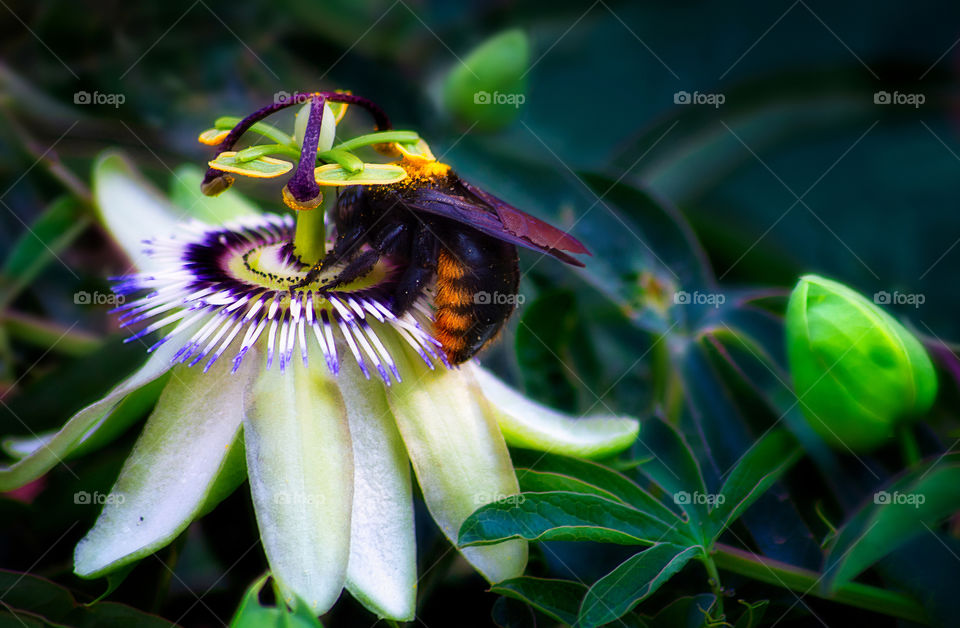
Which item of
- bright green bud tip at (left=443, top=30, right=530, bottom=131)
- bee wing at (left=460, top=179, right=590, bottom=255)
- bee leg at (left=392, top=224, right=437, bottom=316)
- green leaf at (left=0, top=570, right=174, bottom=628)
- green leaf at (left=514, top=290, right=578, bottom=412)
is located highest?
bright green bud tip at (left=443, top=30, right=530, bottom=131)

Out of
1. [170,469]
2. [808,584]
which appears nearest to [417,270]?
[170,469]

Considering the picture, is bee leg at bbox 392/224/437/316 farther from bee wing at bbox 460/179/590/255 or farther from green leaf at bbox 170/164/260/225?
green leaf at bbox 170/164/260/225

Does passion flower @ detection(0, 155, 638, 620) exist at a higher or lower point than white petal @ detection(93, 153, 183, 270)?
lower

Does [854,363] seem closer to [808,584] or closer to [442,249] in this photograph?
[808,584]

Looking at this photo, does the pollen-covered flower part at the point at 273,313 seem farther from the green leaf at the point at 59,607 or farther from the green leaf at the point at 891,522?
the green leaf at the point at 891,522

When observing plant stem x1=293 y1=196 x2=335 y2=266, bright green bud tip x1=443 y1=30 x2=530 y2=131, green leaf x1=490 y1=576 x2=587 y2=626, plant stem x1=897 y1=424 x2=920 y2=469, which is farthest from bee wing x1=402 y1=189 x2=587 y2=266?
bright green bud tip x1=443 y1=30 x2=530 y2=131

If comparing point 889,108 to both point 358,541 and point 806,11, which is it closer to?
point 806,11

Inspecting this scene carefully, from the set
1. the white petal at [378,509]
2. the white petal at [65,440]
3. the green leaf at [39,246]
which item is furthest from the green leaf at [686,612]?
the green leaf at [39,246]
